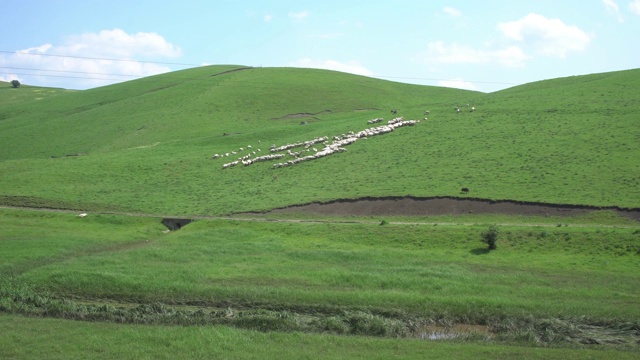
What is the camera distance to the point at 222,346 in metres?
24.8

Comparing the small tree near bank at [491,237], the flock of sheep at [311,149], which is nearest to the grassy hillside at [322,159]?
the flock of sheep at [311,149]

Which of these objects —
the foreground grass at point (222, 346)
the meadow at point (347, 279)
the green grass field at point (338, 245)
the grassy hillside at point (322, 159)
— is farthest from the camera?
the grassy hillside at point (322, 159)

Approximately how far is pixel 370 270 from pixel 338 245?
736 centimetres

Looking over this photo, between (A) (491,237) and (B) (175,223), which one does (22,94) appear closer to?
(B) (175,223)

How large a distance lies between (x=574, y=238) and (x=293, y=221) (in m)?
23.3

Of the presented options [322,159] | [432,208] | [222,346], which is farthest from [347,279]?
[322,159]

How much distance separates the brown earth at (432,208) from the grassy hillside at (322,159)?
3.59 ft

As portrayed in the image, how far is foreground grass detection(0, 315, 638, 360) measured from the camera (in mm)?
23547

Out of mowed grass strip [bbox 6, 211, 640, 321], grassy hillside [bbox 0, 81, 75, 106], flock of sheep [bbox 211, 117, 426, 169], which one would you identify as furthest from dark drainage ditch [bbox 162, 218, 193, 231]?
grassy hillside [bbox 0, 81, 75, 106]

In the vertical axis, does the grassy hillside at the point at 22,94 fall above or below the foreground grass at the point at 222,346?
above

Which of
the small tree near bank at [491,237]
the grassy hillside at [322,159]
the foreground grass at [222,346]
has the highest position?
the grassy hillside at [322,159]

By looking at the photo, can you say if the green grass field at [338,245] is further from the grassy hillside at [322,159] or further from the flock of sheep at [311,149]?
the flock of sheep at [311,149]

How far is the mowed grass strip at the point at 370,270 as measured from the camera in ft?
102

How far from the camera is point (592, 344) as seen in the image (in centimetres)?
2514
